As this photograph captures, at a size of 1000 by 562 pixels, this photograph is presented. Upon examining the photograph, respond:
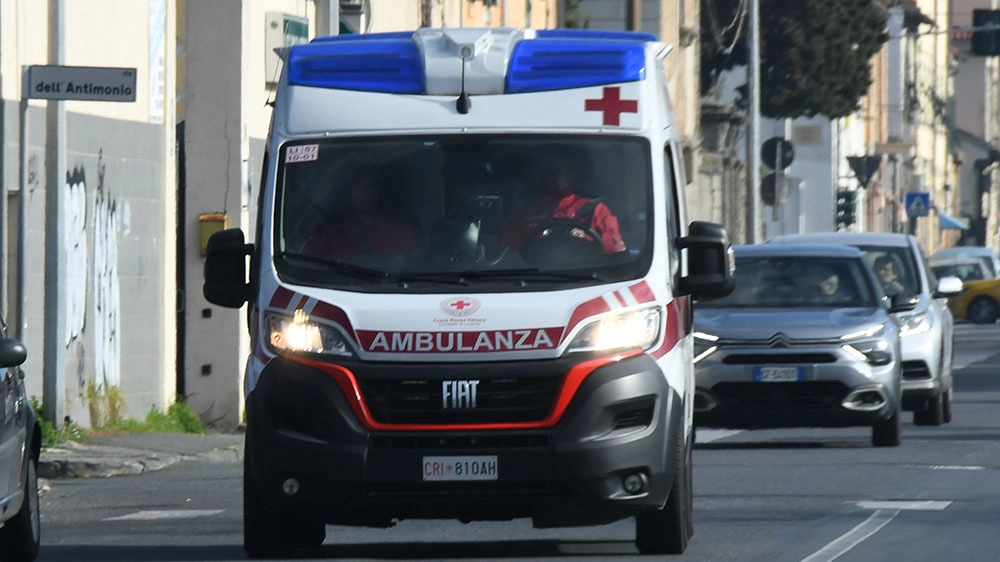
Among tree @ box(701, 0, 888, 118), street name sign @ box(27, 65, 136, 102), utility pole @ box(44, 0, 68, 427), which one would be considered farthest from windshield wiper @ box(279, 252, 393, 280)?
tree @ box(701, 0, 888, 118)

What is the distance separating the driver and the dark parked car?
2259mm

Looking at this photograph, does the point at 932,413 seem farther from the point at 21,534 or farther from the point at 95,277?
the point at 21,534

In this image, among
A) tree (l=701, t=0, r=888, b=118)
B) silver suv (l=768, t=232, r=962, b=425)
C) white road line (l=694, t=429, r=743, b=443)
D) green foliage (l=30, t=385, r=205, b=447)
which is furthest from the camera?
tree (l=701, t=0, r=888, b=118)

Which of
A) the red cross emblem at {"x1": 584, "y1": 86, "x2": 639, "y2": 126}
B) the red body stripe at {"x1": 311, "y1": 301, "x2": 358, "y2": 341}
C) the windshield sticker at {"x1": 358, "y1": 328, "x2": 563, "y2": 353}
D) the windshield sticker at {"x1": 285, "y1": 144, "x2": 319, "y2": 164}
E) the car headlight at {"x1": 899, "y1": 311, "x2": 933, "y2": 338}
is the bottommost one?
the car headlight at {"x1": 899, "y1": 311, "x2": 933, "y2": 338}

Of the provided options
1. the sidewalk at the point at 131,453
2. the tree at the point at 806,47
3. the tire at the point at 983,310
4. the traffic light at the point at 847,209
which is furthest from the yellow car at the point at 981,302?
the sidewalk at the point at 131,453

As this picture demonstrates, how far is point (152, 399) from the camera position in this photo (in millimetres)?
20422

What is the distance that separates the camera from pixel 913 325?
65.9ft

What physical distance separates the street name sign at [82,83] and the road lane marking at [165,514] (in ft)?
12.1

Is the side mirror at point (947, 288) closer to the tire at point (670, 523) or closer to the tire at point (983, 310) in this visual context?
the tire at point (670, 523)

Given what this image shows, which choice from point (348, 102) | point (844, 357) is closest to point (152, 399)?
point (844, 357)

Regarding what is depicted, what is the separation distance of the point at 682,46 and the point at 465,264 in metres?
40.2

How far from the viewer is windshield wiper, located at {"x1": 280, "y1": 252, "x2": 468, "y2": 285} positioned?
1030cm

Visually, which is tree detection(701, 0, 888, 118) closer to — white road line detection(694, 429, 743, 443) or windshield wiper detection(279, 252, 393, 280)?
white road line detection(694, 429, 743, 443)

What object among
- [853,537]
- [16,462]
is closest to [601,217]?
[853,537]
